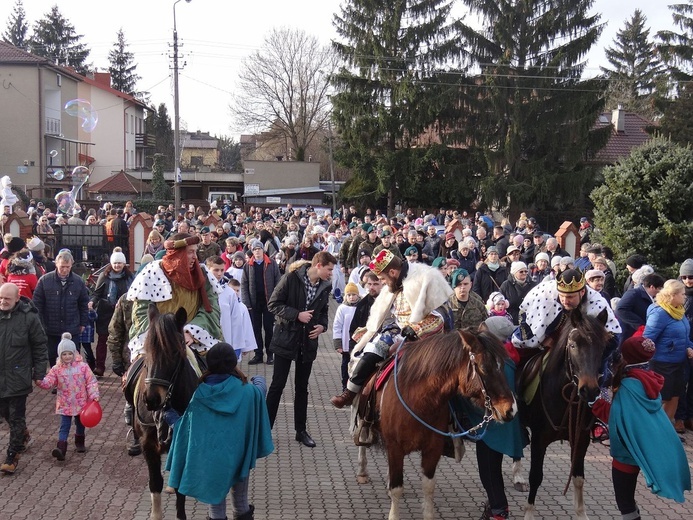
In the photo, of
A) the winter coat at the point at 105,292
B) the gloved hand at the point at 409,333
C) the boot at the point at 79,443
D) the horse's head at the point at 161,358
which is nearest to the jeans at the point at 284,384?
the boot at the point at 79,443

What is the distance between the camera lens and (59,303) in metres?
10.6

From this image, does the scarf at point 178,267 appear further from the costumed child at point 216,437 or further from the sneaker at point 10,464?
the sneaker at point 10,464

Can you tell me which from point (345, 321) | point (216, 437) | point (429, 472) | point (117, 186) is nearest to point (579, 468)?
point (429, 472)

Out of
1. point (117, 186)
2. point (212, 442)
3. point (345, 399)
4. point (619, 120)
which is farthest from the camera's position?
point (117, 186)

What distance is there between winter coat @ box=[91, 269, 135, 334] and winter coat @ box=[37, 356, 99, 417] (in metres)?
2.83

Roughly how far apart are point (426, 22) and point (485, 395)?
35.6 meters

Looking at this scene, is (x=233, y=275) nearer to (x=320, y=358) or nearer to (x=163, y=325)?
(x=320, y=358)

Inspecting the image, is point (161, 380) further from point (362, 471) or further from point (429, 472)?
point (362, 471)

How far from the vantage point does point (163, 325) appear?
5.54m

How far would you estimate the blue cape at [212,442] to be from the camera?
16.9 feet

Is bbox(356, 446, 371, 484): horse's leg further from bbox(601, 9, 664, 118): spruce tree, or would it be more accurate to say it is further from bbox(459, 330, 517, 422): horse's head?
bbox(601, 9, 664, 118): spruce tree

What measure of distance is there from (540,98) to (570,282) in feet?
101

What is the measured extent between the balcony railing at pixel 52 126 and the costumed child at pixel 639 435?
49.9 meters

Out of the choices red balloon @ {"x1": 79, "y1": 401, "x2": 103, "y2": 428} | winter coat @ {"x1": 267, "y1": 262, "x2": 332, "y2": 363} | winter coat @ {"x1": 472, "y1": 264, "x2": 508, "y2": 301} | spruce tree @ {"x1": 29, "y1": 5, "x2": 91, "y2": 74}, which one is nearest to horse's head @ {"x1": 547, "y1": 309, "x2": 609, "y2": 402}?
A: winter coat @ {"x1": 267, "y1": 262, "x2": 332, "y2": 363}
